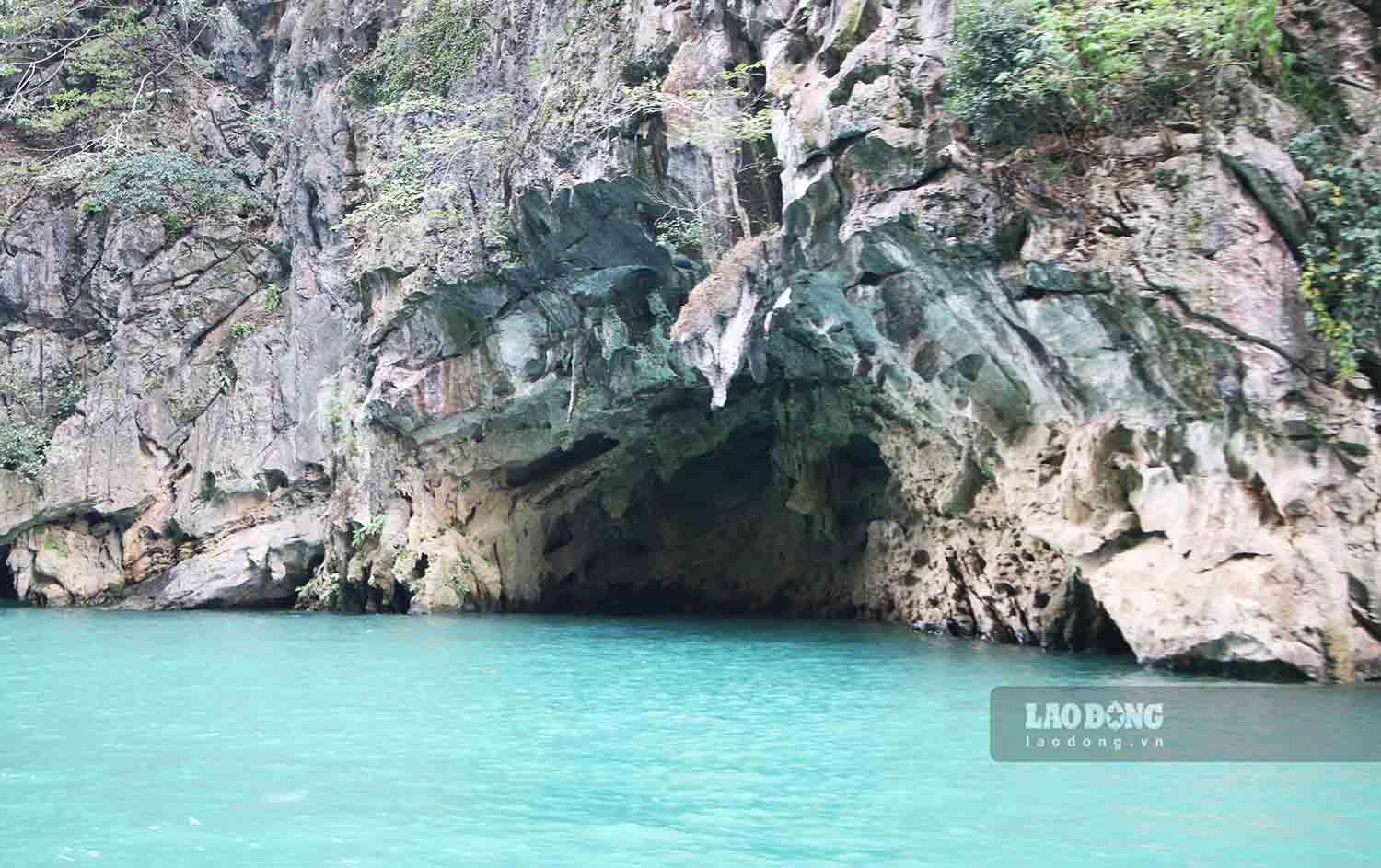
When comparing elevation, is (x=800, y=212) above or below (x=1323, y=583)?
above

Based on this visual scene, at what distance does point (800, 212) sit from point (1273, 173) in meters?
4.36

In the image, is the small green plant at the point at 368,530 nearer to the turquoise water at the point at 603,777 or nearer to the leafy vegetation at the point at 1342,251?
the turquoise water at the point at 603,777

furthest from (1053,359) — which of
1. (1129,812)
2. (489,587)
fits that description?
(489,587)

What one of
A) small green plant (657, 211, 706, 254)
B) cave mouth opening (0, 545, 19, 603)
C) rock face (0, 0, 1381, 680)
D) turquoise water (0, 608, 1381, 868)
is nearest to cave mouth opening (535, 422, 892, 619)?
rock face (0, 0, 1381, 680)

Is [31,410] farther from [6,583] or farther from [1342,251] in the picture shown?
[1342,251]

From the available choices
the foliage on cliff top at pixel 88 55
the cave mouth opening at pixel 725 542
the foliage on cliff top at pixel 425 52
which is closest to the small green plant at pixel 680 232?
the cave mouth opening at pixel 725 542

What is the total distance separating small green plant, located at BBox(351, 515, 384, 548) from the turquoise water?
679 cm

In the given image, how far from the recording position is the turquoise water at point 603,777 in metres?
5.82

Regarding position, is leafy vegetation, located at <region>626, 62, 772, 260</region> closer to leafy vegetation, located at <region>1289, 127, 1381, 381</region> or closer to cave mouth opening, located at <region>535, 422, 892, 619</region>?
leafy vegetation, located at <region>1289, 127, 1381, 381</region>

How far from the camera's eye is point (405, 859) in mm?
5676

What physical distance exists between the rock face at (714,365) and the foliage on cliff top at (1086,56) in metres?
0.34

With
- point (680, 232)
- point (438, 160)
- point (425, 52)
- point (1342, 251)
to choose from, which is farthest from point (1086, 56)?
point (425, 52)

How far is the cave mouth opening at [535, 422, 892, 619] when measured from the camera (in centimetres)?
1998

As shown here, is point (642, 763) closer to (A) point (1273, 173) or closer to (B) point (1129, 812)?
(B) point (1129, 812)
